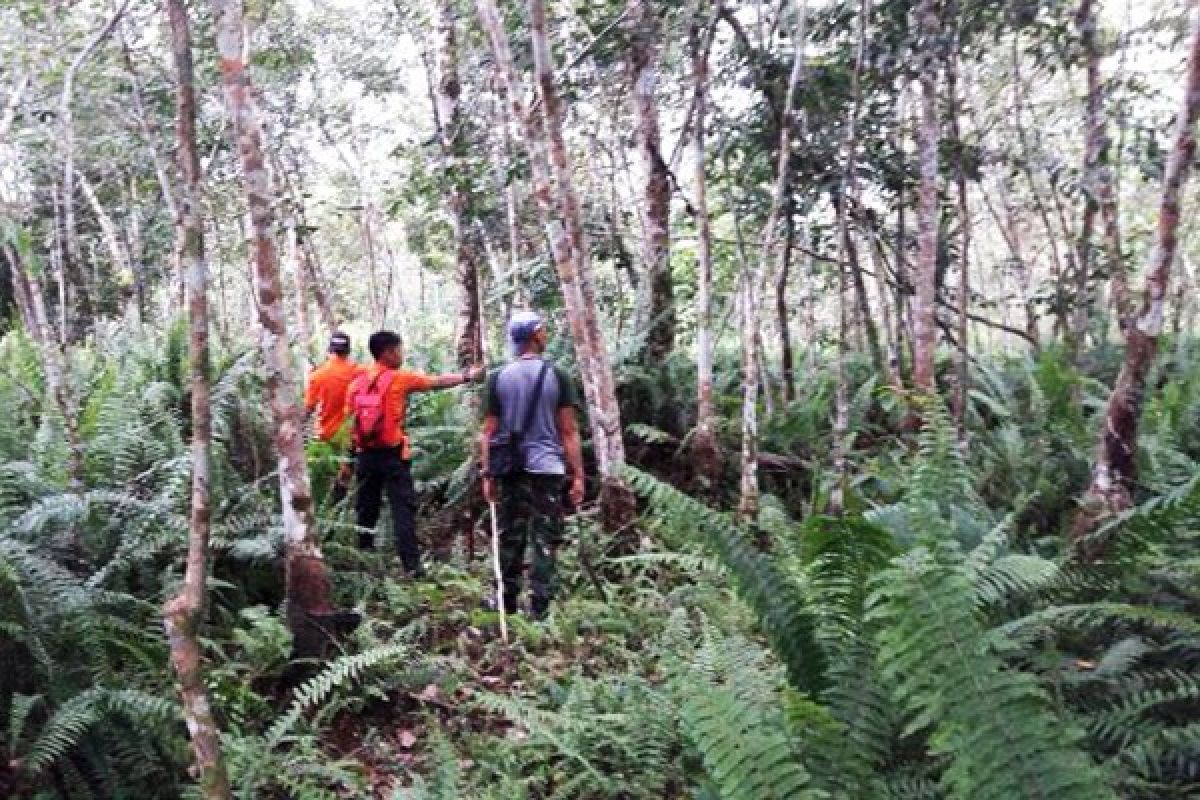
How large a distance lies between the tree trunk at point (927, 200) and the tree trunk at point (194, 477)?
5688 millimetres

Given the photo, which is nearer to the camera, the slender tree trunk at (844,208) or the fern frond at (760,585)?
→ the fern frond at (760,585)

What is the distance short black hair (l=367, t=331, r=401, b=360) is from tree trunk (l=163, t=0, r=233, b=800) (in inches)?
139

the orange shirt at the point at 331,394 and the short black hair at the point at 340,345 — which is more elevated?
the short black hair at the point at 340,345

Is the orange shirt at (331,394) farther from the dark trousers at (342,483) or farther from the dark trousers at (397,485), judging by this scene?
the dark trousers at (397,485)

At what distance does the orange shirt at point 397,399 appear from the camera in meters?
7.35

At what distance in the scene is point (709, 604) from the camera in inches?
240

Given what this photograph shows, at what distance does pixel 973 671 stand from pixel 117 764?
384 centimetres

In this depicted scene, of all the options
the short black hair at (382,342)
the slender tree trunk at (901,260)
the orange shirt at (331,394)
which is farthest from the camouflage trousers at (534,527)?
the slender tree trunk at (901,260)

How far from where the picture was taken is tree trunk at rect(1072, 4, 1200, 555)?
531cm

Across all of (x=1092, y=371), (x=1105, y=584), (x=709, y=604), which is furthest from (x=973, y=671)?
(x=1092, y=371)

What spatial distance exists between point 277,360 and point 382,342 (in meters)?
2.24

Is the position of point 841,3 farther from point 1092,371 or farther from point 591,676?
point 591,676

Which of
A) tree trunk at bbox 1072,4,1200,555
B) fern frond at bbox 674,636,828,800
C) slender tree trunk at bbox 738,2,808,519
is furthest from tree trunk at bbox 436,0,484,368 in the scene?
fern frond at bbox 674,636,828,800

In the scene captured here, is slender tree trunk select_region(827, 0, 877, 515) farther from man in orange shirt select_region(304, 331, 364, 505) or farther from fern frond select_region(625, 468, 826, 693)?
man in orange shirt select_region(304, 331, 364, 505)
